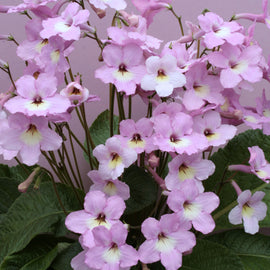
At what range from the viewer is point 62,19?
79cm

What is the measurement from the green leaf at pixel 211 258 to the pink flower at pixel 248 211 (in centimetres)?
11

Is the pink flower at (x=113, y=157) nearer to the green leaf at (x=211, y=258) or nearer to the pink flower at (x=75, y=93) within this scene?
the pink flower at (x=75, y=93)

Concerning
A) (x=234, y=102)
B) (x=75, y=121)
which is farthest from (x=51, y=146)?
(x=75, y=121)

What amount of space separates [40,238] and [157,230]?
1.08 ft

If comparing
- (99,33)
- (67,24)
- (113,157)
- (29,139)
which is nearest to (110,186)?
(113,157)

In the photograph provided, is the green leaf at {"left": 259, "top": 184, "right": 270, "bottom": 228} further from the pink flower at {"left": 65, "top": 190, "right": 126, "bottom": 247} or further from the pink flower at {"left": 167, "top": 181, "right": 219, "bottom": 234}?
the pink flower at {"left": 65, "top": 190, "right": 126, "bottom": 247}

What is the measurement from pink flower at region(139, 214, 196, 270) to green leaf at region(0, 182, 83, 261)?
0.25 m

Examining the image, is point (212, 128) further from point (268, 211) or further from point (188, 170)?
point (268, 211)

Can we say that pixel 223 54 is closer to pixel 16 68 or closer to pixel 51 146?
pixel 51 146

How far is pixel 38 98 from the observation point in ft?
2.42

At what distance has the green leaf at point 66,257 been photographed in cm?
90

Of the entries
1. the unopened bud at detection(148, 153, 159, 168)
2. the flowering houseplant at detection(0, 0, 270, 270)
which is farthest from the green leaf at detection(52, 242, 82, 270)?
the unopened bud at detection(148, 153, 159, 168)

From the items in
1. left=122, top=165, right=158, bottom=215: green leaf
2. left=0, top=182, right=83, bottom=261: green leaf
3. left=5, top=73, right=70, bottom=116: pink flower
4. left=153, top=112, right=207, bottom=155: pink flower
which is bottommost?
left=0, top=182, right=83, bottom=261: green leaf

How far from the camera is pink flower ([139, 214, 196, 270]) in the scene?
28.7 inches
